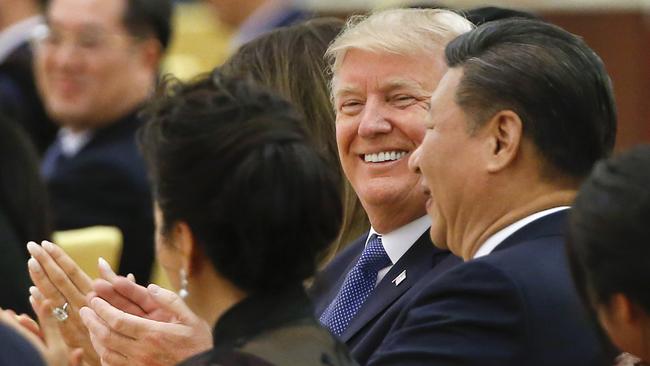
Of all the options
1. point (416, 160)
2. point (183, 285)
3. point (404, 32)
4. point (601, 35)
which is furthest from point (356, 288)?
point (601, 35)

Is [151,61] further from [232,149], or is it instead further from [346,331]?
[232,149]

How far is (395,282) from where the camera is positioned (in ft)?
9.96

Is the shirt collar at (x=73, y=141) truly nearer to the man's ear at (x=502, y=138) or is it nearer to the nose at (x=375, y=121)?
the nose at (x=375, y=121)

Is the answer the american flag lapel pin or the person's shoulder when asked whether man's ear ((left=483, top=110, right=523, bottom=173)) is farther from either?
the person's shoulder


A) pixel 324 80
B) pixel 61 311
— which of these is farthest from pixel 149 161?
pixel 324 80

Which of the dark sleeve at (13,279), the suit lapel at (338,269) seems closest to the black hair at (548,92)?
the suit lapel at (338,269)

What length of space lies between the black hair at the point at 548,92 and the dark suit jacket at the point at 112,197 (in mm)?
2717

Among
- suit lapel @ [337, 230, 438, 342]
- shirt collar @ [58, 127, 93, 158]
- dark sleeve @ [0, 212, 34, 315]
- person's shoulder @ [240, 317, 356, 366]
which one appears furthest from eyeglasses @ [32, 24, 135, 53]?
person's shoulder @ [240, 317, 356, 366]

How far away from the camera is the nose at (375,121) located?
10.6ft

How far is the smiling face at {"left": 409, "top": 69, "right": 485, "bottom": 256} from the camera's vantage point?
2.72 meters

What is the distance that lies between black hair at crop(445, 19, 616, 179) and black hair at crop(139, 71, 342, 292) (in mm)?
511

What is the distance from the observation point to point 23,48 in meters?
7.06

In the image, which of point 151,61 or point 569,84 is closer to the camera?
point 569,84

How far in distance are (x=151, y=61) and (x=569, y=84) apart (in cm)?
380
